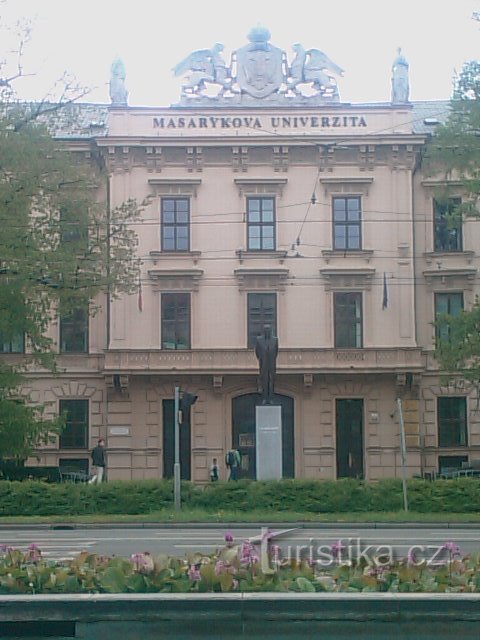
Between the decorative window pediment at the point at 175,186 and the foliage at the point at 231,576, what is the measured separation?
3317 centimetres

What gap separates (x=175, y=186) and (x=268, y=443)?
512 inches

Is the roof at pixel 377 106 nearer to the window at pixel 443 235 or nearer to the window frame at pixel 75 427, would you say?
the window at pixel 443 235

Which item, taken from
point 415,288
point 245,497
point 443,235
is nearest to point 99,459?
point 245,497

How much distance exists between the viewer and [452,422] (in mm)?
41125

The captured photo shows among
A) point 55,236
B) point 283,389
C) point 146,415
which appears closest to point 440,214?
point 283,389

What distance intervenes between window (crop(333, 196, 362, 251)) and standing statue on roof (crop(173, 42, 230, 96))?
633 cm

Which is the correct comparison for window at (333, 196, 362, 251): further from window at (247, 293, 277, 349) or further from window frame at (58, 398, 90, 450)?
window frame at (58, 398, 90, 450)

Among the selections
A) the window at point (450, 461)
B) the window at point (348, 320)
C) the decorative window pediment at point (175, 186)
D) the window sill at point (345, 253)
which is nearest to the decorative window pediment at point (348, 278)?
the window at point (348, 320)

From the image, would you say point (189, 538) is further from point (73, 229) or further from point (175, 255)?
point (175, 255)

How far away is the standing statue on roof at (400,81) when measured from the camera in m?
41.7

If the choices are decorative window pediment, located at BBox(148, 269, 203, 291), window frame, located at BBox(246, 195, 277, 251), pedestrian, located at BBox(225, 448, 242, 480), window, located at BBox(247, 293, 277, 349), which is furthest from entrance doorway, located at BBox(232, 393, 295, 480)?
window frame, located at BBox(246, 195, 277, 251)

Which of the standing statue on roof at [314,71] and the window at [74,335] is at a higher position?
the standing statue on roof at [314,71]

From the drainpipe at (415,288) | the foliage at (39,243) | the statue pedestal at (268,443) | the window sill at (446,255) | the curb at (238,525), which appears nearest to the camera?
the foliage at (39,243)

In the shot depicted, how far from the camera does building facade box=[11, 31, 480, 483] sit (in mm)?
40094
